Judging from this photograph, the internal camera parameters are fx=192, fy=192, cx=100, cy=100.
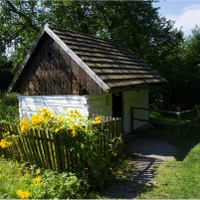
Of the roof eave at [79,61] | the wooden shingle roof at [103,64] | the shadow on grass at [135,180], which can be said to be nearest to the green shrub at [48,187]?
the shadow on grass at [135,180]

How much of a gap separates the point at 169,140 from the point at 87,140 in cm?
495

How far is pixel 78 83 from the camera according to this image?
Result: 7.09m

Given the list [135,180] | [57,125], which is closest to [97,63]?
[57,125]

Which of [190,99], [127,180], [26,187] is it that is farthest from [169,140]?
[190,99]

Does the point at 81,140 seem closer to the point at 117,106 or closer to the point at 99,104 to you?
the point at 99,104

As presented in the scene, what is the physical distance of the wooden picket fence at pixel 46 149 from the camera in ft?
14.9

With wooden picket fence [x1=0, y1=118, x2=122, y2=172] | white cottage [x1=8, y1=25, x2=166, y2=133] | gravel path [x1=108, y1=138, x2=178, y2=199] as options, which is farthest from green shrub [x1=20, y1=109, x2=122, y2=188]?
white cottage [x1=8, y1=25, x2=166, y2=133]

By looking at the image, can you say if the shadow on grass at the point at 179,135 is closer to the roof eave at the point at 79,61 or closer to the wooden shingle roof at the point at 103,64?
the wooden shingle roof at the point at 103,64

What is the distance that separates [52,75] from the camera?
7.89 meters

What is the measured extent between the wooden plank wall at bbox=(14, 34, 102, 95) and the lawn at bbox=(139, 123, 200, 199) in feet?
10.6

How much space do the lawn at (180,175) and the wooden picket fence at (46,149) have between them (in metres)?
1.69

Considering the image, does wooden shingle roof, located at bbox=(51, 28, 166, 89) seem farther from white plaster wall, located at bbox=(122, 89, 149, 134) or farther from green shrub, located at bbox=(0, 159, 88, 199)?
green shrub, located at bbox=(0, 159, 88, 199)

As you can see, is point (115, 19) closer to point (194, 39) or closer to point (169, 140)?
point (194, 39)

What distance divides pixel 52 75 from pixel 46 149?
12.9 ft
